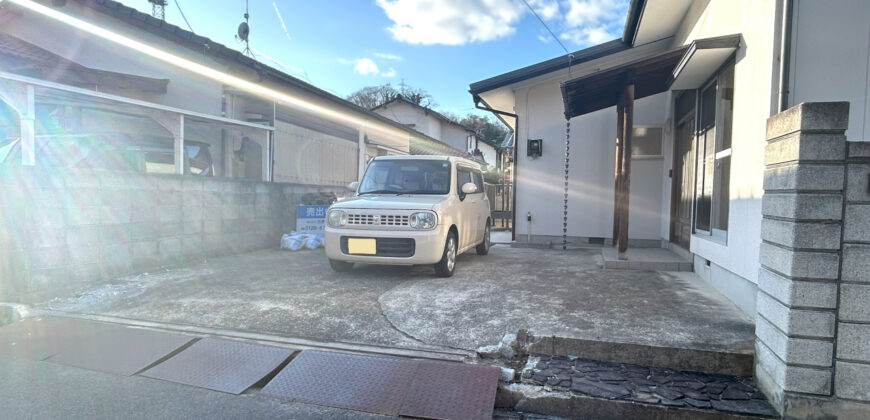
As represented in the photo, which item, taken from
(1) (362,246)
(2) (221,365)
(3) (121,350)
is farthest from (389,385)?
(1) (362,246)

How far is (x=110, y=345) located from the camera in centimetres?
321

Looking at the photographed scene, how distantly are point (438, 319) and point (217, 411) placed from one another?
5.85 feet

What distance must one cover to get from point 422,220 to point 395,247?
1.51 feet

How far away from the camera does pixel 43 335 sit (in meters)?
3.42

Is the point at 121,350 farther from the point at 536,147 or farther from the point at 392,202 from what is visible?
the point at 536,147

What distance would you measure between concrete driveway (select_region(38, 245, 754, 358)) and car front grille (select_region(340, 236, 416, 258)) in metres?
0.35

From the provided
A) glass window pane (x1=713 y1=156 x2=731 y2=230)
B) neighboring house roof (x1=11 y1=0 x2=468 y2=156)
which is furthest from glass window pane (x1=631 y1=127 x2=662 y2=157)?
neighboring house roof (x1=11 y1=0 x2=468 y2=156)

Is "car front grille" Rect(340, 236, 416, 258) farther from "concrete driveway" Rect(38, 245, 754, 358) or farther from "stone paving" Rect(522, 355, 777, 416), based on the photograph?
"stone paving" Rect(522, 355, 777, 416)

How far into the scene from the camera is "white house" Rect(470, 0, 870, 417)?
212 cm

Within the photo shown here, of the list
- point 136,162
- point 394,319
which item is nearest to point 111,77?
point 136,162

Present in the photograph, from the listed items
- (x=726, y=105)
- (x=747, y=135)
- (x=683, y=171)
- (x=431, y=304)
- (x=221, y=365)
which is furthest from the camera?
(x=683, y=171)

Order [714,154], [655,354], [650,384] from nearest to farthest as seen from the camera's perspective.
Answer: [650,384]
[655,354]
[714,154]

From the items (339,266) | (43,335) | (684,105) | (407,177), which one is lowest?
(43,335)

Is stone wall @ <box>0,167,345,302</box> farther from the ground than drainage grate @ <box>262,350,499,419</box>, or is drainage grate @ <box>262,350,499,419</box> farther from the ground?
stone wall @ <box>0,167,345,302</box>
